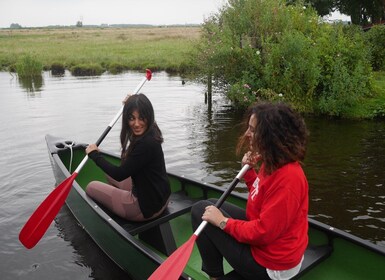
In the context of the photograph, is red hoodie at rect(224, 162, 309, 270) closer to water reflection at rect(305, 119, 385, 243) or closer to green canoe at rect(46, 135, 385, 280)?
green canoe at rect(46, 135, 385, 280)

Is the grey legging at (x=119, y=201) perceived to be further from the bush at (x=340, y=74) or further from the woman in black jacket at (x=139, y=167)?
the bush at (x=340, y=74)

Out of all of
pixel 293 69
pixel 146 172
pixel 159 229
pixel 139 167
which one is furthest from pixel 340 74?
pixel 139 167

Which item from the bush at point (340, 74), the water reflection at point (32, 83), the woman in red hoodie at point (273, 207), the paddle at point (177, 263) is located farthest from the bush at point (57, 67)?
the woman in red hoodie at point (273, 207)

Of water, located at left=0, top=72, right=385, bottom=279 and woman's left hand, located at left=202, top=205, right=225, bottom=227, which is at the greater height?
woman's left hand, located at left=202, top=205, right=225, bottom=227

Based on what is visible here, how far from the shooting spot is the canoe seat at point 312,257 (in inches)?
149

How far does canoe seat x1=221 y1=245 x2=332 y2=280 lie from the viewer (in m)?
3.77

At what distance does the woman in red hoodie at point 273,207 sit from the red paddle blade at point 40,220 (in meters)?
2.85

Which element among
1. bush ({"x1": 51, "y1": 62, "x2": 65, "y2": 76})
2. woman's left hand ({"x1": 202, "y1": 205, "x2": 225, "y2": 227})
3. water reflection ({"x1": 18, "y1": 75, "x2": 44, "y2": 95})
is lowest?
water reflection ({"x1": 18, "y1": 75, "x2": 44, "y2": 95})

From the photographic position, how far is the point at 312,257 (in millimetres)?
4199

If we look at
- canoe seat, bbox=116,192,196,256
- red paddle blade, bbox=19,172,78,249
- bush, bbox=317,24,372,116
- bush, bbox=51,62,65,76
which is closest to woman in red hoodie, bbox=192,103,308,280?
canoe seat, bbox=116,192,196,256

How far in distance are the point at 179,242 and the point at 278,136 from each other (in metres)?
2.99

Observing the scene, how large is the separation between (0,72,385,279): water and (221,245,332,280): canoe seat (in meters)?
2.18

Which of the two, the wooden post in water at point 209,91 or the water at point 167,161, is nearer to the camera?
the water at point 167,161

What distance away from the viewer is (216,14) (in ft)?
51.2
